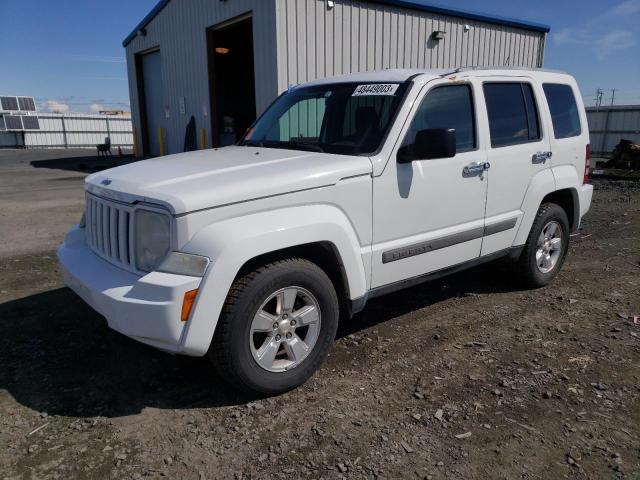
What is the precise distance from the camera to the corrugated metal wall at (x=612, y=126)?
22.9m

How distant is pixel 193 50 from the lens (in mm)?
14820

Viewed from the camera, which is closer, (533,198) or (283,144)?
(283,144)

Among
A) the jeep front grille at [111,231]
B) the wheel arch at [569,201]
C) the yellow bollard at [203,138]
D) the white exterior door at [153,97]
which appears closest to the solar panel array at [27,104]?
the white exterior door at [153,97]

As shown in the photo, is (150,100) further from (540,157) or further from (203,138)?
(540,157)

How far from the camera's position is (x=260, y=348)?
3.08 meters

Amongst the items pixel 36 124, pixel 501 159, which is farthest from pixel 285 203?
pixel 36 124

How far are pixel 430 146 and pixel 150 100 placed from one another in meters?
18.1

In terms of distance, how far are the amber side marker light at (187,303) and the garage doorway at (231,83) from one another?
12722 millimetres

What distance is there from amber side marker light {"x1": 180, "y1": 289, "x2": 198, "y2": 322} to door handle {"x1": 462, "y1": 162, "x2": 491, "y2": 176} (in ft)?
7.67

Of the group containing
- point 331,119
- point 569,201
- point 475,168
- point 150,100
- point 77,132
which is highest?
point 150,100

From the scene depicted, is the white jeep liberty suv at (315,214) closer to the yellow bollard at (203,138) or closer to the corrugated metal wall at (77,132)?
the yellow bollard at (203,138)

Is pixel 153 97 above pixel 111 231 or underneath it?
above

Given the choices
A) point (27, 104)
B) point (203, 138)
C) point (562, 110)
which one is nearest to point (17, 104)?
point (27, 104)

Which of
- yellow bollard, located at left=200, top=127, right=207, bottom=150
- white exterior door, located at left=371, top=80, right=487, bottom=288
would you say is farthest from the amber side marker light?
yellow bollard, located at left=200, top=127, right=207, bottom=150
